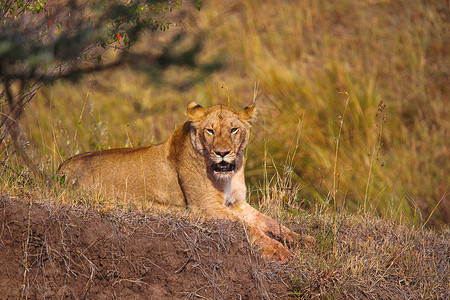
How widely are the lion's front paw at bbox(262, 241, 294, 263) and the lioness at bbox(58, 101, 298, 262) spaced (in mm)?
11

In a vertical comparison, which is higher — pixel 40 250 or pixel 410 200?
pixel 40 250

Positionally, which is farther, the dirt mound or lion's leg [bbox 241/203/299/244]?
lion's leg [bbox 241/203/299/244]

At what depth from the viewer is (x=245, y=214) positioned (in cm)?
512

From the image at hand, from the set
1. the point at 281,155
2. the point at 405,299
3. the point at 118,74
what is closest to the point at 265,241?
the point at 405,299

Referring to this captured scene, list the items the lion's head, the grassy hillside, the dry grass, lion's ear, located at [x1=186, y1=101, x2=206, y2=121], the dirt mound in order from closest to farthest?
the dirt mound → the dry grass → the lion's head → lion's ear, located at [x1=186, y1=101, x2=206, y2=121] → the grassy hillside

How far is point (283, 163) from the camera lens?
7.43 metres

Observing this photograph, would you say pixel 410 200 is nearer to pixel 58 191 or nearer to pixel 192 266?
pixel 192 266

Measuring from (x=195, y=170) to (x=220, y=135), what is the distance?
1.62 feet

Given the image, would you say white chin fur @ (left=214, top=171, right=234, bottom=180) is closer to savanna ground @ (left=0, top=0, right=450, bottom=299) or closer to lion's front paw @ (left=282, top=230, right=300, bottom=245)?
savanna ground @ (left=0, top=0, right=450, bottom=299)

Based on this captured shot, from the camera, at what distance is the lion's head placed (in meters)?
4.78

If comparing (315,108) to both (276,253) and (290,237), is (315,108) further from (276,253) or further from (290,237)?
(276,253)

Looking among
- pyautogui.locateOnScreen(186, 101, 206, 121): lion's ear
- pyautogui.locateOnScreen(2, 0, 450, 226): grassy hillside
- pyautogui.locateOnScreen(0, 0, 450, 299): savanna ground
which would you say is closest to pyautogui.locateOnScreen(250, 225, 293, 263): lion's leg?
pyautogui.locateOnScreen(0, 0, 450, 299): savanna ground

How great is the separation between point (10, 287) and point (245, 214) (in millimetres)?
2149

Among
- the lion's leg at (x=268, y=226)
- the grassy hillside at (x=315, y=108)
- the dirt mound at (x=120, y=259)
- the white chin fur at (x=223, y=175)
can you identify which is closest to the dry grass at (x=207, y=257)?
the dirt mound at (x=120, y=259)
